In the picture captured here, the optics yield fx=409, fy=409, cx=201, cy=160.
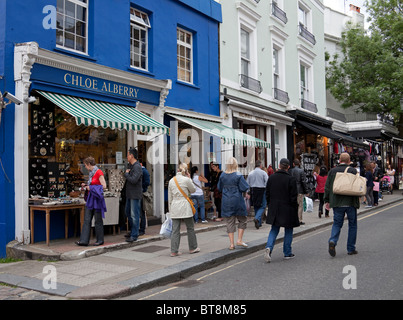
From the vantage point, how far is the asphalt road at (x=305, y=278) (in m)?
5.27

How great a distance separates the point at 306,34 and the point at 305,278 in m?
18.7

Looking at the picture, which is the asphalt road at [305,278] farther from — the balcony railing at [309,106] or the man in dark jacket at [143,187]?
the balcony railing at [309,106]

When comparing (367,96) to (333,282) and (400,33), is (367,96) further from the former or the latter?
(333,282)

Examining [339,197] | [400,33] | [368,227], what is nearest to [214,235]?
[339,197]

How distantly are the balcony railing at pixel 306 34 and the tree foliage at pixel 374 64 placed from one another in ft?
17.0

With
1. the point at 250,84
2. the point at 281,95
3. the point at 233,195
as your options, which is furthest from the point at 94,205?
the point at 281,95

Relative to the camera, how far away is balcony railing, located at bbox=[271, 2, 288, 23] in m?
18.6

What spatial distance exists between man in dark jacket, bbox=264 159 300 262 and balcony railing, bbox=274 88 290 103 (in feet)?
38.5

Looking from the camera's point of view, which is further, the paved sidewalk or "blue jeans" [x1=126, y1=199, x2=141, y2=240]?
"blue jeans" [x1=126, y1=199, x2=141, y2=240]

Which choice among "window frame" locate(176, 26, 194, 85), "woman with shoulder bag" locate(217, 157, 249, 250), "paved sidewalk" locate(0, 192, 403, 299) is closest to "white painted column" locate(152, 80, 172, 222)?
"window frame" locate(176, 26, 194, 85)

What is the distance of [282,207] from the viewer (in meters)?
7.41

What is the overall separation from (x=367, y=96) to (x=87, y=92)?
70.2 feet

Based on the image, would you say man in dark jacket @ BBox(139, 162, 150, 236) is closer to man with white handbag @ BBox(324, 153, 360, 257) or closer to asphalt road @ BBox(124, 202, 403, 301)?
asphalt road @ BBox(124, 202, 403, 301)

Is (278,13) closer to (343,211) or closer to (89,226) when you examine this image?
(343,211)
